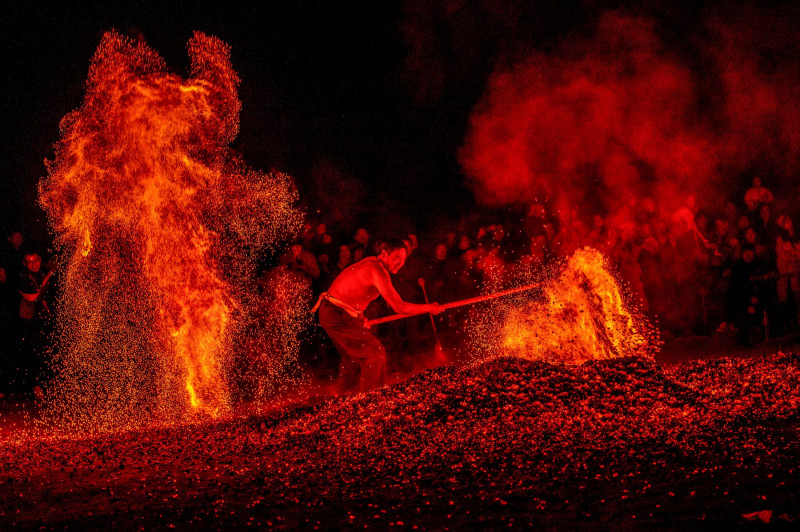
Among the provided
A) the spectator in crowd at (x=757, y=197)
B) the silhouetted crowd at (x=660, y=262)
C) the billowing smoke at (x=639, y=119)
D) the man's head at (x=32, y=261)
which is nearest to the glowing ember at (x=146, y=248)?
the man's head at (x=32, y=261)

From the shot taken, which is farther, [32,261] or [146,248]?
[146,248]

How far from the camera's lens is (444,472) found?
182 inches

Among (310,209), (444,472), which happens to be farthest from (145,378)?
(444,472)

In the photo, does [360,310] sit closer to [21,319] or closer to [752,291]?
[21,319]

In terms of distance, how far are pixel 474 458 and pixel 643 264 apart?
611 centimetres

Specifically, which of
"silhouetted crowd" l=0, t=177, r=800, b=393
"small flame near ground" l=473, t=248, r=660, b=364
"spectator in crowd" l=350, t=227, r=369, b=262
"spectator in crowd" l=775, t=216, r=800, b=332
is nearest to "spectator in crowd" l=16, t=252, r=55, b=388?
"silhouetted crowd" l=0, t=177, r=800, b=393

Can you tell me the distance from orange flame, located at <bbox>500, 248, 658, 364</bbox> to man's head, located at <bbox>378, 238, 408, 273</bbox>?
1971mm

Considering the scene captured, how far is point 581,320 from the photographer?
26.4 ft

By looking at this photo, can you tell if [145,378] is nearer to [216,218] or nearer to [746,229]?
[216,218]

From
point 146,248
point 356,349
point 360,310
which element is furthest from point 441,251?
point 146,248

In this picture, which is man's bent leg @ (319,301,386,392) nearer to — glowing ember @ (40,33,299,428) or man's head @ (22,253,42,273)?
glowing ember @ (40,33,299,428)

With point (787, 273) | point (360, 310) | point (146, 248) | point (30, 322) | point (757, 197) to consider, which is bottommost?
point (787, 273)

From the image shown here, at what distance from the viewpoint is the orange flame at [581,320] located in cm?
796

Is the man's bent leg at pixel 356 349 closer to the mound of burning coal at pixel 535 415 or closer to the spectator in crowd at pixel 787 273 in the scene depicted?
the mound of burning coal at pixel 535 415
